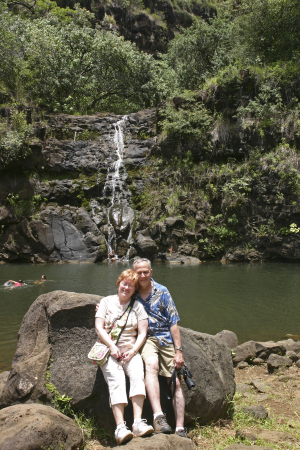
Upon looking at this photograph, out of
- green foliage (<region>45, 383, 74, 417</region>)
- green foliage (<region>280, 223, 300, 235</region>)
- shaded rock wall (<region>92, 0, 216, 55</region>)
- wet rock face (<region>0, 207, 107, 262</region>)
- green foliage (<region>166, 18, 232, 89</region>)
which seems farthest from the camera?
shaded rock wall (<region>92, 0, 216, 55</region>)

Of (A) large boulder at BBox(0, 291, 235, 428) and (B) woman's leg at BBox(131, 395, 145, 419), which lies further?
(A) large boulder at BBox(0, 291, 235, 428)

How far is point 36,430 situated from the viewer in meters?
2.85

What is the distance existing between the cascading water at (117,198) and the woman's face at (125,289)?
2015 cm

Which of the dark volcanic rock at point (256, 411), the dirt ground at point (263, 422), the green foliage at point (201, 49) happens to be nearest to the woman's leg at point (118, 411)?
the dirt ground at point (263, 422)

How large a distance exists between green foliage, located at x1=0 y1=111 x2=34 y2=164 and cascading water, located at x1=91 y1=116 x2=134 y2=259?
671cm

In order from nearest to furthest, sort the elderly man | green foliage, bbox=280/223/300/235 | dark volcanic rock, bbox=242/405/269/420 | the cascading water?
1. the elderly man
2. dark volcanic rock, bbox=242/405/269/420
3. green foliage, bbox=280/223/300/235
4. the cascading water

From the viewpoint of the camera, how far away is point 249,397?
4.81 m

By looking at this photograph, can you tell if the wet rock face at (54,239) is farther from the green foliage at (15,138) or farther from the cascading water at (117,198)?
the green foliage at (15,138)

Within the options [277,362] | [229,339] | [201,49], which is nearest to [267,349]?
[277,362]

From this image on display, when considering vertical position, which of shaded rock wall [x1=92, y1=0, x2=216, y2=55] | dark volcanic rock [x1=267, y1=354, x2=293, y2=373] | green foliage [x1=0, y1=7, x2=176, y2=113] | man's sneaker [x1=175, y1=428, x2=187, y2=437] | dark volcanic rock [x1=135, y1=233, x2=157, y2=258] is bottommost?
dark volcanic rock [x1=135, y1=233, x2=157, y2=258]

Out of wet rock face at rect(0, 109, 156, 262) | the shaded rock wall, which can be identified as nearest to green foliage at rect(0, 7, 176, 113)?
wet rock face at rect(0, 109, 156, 262)

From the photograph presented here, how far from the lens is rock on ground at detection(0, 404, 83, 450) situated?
2771 mm

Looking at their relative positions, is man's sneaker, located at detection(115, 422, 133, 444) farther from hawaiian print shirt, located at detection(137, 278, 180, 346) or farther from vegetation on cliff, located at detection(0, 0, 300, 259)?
vegetation on cliff, located at detection(0, 0, 300, 259)

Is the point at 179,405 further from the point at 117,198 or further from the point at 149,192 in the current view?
the point at 149,192
